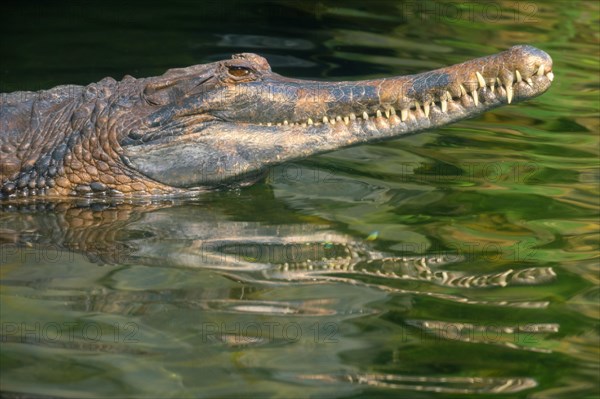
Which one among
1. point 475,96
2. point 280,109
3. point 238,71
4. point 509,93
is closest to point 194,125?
point 238,71

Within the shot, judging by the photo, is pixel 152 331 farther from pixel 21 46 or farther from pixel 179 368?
pixel 21 46

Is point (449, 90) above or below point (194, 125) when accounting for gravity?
above

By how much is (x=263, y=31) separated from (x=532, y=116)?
369cm

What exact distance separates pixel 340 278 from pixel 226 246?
2.71 feet

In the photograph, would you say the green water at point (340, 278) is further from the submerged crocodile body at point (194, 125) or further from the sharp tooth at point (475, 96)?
the sharp tooth at point (475, 96)

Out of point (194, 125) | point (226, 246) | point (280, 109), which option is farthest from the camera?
point (194, 125)

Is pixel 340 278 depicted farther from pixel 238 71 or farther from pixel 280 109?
pixel 238 71

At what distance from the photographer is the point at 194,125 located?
6.67 m

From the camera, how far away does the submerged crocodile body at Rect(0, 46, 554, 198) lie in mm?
6246

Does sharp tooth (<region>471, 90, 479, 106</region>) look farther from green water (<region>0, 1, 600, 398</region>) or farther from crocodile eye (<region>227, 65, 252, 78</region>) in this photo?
crocodile eye (<region>227, 65, 252, 78</region>)

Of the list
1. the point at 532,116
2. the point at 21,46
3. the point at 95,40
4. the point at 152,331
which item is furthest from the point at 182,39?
the point at 152,331

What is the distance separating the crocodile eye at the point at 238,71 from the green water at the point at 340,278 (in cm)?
82

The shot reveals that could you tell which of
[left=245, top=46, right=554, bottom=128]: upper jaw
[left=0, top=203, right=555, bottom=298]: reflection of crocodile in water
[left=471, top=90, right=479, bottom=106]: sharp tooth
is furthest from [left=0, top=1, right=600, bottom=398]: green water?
[left=471, top=90, right=479, bottom=106]: sharp tooth

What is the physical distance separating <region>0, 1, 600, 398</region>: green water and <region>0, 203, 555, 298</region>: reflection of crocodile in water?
0.02 m
